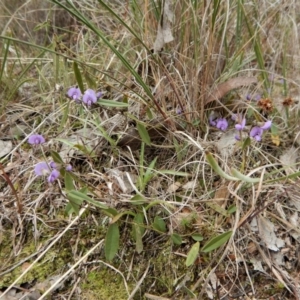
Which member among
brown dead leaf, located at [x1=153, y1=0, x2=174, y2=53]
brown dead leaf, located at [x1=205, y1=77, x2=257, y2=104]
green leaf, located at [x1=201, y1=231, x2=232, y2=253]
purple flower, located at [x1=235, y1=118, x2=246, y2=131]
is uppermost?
brown dead leaf, located at [x1=153, y1=0, x2=174, y2=53]

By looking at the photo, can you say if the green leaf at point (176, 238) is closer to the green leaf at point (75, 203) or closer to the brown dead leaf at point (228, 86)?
the green leaf at point (75, 203)

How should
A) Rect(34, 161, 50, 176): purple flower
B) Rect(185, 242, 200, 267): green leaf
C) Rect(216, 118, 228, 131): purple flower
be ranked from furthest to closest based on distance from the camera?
Rect(216, 118, 228, 131): purple flower < Rect(34, 161, 50, 176): purple flower < Rect(185, 242, 200, 267): green leaf

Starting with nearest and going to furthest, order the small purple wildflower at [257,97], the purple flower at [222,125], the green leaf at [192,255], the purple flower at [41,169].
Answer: the green leaf at [192,255] → the purple flower at [41,169] → the purple flower at [222,125] → the small purple wildflower at [257,97]

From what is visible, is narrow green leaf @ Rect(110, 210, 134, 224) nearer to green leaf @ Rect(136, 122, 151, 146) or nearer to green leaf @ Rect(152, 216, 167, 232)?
green leaf @ Rect(152, 216, 167, 232)

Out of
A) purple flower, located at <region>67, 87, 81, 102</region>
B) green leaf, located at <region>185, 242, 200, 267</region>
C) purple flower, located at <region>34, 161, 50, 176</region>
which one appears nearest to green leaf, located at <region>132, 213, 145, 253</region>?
green leaf, located at <region>185, 242, 200, 267</region>

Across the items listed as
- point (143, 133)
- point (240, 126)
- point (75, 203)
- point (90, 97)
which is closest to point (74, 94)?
point (90, 97)

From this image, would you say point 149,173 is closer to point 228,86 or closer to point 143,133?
point 143,133

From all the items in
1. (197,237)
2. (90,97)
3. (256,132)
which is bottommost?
(197,237)

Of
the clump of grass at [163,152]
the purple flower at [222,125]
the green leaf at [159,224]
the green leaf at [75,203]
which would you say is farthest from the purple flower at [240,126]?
the green leaf at [75,203]
